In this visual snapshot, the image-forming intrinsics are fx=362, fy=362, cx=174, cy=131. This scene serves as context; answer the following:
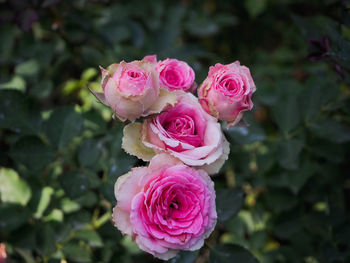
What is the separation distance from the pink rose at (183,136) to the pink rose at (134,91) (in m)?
0.03

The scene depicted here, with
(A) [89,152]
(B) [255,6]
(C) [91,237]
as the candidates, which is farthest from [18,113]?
(B) [255,6]

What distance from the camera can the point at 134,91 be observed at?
0.80m

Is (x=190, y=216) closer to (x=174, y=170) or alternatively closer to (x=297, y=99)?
(x=174, y=170)

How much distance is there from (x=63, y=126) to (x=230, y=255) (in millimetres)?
691

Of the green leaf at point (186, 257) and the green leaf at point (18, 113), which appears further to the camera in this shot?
the green leaf at point (18, 113)

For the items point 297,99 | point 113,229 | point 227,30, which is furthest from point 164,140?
point 227,30

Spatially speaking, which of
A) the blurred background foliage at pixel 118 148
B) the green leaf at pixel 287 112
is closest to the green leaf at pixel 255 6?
the blurred background foliage at pixel 118 148

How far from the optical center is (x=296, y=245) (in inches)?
56.1

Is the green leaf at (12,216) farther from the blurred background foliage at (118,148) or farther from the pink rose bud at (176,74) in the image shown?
the pink rose bud at (176,74)

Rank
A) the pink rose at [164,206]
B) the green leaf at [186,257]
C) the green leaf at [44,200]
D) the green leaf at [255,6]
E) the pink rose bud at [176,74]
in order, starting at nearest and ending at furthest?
the pink rose at [164,206]
the pink rose bud at [176,74]
the green leaf at [186,257]
the green leaf at [44,200]
the green leaf at [255,6]

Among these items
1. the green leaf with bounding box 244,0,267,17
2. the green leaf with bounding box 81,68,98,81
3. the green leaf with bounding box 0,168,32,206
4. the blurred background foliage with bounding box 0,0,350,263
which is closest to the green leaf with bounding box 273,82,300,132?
the blurred background foliage with bounding box 0,0,350,263

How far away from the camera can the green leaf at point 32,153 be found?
1.16m

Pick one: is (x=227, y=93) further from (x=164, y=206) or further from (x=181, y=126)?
(x=164, y=206)

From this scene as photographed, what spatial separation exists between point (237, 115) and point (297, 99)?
67 centimetres
